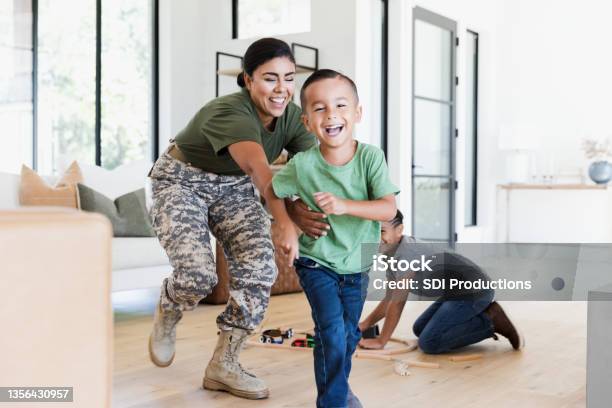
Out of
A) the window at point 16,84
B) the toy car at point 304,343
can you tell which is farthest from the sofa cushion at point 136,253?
the window at point 16,84

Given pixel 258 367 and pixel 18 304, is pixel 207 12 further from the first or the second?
pixel 18 304

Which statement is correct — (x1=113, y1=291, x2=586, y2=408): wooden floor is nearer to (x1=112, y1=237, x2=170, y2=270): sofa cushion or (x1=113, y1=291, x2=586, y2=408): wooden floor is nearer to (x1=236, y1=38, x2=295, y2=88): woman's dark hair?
(x1=112, y1=237, x2=170, y2=270): sofa cushion

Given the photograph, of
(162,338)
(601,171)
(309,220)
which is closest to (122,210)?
(162,338)

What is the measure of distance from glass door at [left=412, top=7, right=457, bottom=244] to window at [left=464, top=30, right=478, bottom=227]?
0.76m

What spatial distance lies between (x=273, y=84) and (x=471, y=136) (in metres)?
6.44

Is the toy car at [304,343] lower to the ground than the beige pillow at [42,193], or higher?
lower

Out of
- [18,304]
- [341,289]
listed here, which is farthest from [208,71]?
[18,304]

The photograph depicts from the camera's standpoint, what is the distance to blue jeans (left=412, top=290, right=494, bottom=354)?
10.8ft

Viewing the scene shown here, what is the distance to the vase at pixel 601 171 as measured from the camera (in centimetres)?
740

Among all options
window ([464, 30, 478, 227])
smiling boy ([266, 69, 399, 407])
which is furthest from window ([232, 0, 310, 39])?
smiling boy ([266, 69, 399, 407])

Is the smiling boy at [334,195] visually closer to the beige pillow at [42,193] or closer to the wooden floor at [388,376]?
the wooden floor at [388,376]

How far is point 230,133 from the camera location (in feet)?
7.61

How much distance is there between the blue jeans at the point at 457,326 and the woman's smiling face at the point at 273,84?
1.35 m

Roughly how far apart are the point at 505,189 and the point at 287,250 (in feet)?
21.9
